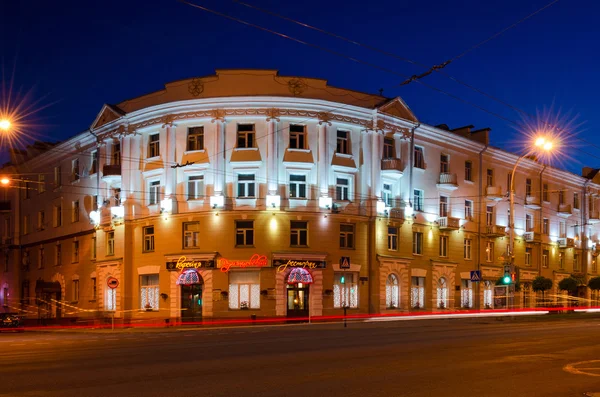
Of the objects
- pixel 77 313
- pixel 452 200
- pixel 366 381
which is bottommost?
pixel 77 313

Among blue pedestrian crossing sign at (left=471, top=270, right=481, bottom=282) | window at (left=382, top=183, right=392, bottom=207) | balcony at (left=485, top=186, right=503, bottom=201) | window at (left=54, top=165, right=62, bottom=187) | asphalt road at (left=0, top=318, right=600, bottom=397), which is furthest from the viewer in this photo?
window at (left=54, top=165, right=62, bottom=187)

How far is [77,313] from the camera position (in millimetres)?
48281

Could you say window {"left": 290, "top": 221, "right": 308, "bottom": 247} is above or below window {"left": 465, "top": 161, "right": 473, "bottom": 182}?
below

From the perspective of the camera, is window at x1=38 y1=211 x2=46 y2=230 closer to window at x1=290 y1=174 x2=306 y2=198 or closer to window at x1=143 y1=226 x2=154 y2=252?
window at x1=143 y1=226 x2=154 y2=252

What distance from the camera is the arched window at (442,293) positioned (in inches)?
1853

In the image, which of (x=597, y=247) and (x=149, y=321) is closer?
(x=149, y=321)

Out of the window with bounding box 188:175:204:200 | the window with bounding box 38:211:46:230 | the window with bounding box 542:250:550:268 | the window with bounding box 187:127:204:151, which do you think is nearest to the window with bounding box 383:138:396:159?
the window with bounding box 187:127:204:151

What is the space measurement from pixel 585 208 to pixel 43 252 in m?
50.6

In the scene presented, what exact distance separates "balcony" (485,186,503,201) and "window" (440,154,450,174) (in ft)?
16.8

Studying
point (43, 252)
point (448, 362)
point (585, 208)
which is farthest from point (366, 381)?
point (585, 208)

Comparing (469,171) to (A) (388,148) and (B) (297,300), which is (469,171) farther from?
(B) (297,300)

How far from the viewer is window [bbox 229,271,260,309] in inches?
1539

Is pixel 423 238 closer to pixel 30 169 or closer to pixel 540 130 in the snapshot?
pixel 540 130

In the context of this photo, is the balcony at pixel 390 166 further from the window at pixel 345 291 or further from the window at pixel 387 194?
the window at pixel 345 291
